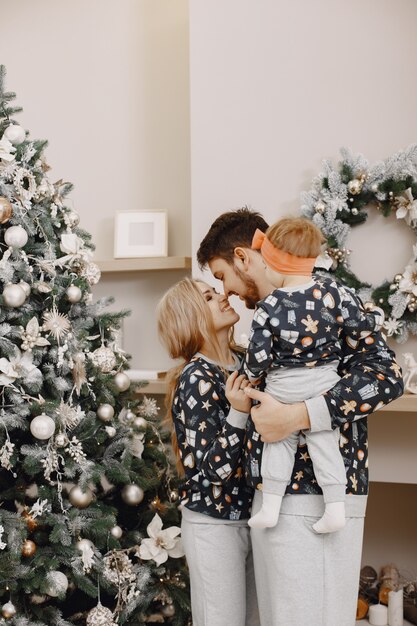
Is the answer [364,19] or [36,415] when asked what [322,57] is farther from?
[36,415]

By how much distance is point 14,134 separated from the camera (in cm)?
217

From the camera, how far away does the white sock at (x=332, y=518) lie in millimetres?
1572

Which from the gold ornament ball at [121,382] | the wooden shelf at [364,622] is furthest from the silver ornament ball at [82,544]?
the wooden shelf at [364,622]

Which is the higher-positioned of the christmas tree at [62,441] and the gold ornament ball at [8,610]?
the christmas tree at [62,441]

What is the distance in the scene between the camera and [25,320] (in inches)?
84.9

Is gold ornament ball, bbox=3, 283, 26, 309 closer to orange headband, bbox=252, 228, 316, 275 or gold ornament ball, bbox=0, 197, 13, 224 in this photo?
gold ornament ball, bbox=0, 197, 13, 224

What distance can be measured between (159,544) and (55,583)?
0.38m

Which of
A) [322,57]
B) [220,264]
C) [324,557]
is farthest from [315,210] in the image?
[324,557]

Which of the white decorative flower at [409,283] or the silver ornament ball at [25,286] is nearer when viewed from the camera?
the silver ornament ball at [25,286]

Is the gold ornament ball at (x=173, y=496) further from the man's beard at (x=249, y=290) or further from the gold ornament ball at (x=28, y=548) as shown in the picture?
the man's beard at (x=249, y=290)

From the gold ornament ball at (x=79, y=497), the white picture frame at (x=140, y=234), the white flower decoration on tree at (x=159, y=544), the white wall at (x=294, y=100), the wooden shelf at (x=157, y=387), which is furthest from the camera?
the white picture frame at (x=140, y=234)

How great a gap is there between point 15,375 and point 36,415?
0.15 meters

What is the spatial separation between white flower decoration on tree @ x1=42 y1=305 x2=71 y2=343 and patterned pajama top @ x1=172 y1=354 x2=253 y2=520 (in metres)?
0.45

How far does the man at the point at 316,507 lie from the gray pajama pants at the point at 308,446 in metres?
0.03
